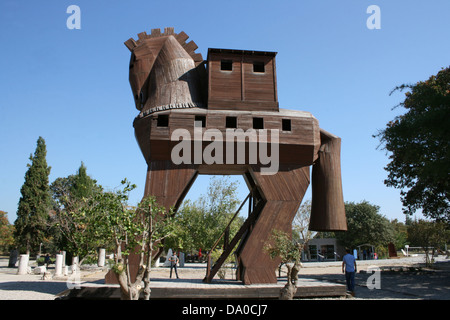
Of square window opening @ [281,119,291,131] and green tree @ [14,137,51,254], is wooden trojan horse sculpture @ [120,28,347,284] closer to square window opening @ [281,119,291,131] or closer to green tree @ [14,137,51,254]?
square window opening @ [281,119,291,131]

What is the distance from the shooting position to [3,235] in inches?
1897

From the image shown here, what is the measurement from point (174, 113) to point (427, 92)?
458 inches

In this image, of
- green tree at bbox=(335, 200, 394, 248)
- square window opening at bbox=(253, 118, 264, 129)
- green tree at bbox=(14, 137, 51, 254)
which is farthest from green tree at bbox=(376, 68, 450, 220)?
green tree at bbox=(14, 137, 51, 254)

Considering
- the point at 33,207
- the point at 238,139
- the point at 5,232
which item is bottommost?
the point at 5,232

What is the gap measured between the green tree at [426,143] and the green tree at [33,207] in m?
31.4

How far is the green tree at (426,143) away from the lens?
49.1 ft

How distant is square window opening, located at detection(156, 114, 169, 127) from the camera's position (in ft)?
45.3

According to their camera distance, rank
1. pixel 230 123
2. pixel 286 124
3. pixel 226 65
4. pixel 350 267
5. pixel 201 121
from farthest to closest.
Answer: pixel 226 65 < pixel 230 123 < pixel 286 124 < pixel 201 121 < pixel 350 267

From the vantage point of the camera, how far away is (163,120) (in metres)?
14.0

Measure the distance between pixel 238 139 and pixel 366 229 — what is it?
38954mm

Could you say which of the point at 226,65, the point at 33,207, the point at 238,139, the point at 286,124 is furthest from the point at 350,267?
the point at 33,207

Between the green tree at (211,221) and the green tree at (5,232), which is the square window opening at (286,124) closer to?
the green tree at (211,221)

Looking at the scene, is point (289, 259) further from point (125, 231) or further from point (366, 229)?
point (366, 229)

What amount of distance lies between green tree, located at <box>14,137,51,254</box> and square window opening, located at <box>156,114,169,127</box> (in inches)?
1006
